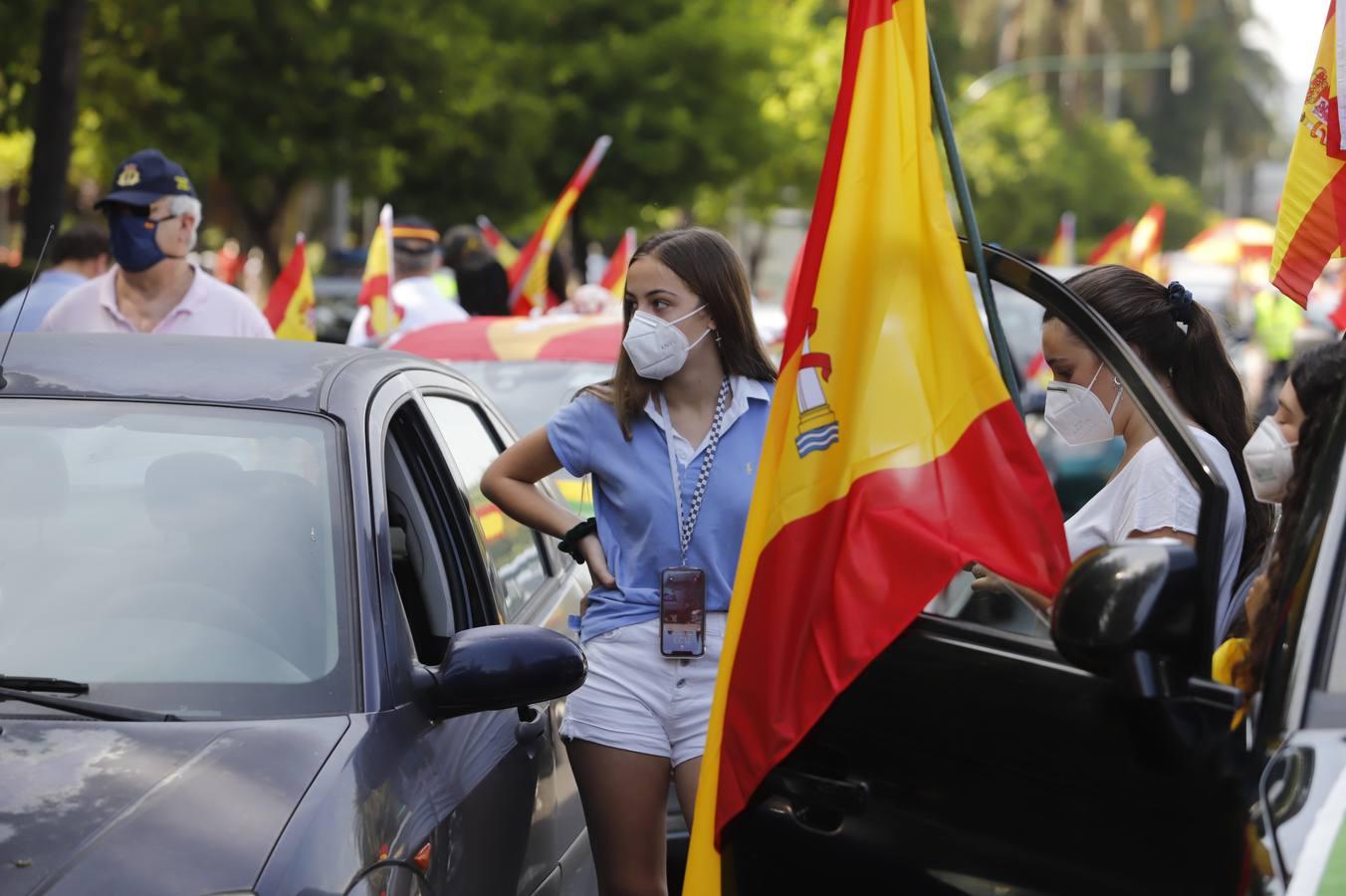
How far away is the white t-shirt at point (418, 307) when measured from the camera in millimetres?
10078

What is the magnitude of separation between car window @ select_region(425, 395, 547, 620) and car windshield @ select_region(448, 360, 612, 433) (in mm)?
3003

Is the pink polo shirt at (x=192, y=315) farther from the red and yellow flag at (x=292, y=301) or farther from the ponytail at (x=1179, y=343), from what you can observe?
the ponytail at (x=1179, y=343)

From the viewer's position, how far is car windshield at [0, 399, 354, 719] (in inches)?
135

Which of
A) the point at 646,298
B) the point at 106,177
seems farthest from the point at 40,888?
the point at 106,177

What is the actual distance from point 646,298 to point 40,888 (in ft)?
6.47

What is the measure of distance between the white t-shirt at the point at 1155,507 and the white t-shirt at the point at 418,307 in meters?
6.60

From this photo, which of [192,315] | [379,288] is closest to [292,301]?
[379,288]

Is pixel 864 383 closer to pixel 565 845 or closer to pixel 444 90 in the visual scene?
pixel 565 845

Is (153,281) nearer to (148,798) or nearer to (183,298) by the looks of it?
(183,298)

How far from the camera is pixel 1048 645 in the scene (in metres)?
2.98

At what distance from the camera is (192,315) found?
6.90m

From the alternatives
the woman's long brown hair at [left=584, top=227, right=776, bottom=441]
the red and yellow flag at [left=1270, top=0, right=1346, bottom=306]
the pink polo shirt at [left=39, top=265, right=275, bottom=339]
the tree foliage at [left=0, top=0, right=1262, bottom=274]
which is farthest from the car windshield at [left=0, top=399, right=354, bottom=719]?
the tree foliage at [left=0, top=0, right=1262, bottom=274]

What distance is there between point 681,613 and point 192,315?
336 cm

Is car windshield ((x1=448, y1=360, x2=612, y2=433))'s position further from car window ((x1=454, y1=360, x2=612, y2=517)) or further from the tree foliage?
the tree foliage
